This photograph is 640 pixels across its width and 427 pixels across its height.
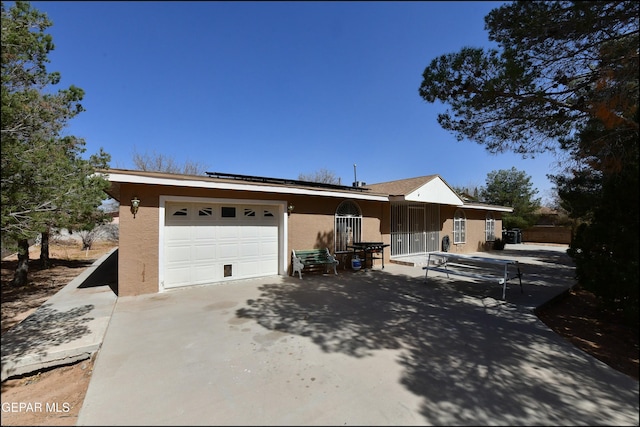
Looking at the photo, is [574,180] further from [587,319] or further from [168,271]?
[168,271]

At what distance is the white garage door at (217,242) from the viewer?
7148mm

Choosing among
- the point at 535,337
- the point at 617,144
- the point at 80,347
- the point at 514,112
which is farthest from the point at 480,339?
the point at 80,347

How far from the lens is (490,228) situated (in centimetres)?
1783

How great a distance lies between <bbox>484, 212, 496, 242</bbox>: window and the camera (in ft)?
57.3

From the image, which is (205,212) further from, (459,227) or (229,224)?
(459,227)

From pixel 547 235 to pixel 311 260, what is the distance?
25.3 m

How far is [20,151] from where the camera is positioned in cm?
328

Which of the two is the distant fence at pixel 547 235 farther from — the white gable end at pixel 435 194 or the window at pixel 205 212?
the window at pixel 205 212

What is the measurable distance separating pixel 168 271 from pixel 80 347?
3339 millimetres

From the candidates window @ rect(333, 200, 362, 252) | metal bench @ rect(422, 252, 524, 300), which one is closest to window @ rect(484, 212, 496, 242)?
metal bench @ rect(422, 252, 524, 300)

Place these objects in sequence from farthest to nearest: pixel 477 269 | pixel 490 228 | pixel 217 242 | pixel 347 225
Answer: pixel 490 228 → pixel 347 225 → pixel 477 269 → pixel 217 242

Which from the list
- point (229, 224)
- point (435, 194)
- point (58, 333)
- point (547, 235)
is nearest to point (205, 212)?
point (229, 224)

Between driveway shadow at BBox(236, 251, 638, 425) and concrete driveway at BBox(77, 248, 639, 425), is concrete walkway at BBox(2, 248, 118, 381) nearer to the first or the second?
concrete driveway at BBox(77, 248, 639, 425)

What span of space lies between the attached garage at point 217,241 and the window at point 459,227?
10.7 metres
